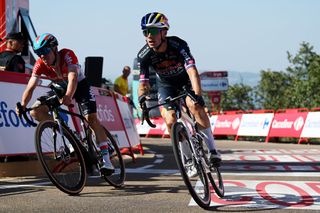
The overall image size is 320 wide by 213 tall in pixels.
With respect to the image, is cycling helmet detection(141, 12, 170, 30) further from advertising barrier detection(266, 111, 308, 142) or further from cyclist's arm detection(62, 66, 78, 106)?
advertising barrier detection(266, 111, 308, 142)

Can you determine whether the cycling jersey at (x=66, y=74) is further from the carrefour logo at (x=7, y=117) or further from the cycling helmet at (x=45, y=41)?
the carrefour logo at (x=7, y=117)

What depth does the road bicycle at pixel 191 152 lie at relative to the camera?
589 centimetres

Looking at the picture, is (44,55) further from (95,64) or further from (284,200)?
(95,64)

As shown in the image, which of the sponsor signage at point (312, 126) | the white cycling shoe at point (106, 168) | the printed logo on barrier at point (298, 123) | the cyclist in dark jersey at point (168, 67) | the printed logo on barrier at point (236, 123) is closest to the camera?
the cyclist in dark jersey at point (168, 67)

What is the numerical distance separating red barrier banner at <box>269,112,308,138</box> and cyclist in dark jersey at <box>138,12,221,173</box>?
16711 millimetres

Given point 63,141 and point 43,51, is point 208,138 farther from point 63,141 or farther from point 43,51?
point 43,51

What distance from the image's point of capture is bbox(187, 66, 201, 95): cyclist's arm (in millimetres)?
6554

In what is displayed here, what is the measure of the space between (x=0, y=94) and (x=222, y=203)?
4.47 m

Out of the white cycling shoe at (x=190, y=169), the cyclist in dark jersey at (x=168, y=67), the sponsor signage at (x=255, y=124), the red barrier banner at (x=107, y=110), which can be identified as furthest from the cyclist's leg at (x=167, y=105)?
the sponsor signage at (x=255, y=124)

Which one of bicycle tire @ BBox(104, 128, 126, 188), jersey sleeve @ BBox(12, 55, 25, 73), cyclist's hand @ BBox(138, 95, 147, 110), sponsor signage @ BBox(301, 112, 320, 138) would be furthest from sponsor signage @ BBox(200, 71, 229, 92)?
cyclist's hand @ BBox(138, 95, 147, 110)

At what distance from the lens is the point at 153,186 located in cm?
783

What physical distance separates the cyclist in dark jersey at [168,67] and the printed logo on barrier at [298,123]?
54.8 ft

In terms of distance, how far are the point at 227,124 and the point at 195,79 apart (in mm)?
22920

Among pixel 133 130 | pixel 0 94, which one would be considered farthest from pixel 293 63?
pixel 0 94
